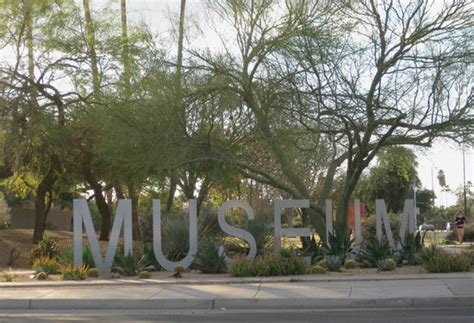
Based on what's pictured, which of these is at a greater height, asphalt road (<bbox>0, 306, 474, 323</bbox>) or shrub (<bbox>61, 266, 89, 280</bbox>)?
shrub (<bbox>61, 266, 89, 280</bbox>)

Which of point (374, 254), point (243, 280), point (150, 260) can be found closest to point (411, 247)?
point (374, 254)

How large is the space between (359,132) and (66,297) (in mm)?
10497

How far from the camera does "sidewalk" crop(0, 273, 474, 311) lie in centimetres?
1503

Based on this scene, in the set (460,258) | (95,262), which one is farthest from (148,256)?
(460,258)

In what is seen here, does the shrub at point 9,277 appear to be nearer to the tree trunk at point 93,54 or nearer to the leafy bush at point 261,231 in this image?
the leafy bush at point 261,231

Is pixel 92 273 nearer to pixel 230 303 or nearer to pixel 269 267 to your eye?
pixel 269 267

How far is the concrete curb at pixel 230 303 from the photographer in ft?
48.5

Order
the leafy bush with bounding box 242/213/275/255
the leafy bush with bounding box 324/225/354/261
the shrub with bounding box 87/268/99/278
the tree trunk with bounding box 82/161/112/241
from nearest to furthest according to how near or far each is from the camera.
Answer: the shrub with bounding box 87/268/99/278 → the leafy bush with bounding box 324/225/354/261 → the leafy bush with bounding box 242/213/275/255 → the tree trunk with bounding box 82/161/112/241

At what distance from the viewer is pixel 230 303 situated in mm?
15406

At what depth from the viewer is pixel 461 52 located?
72.5ft

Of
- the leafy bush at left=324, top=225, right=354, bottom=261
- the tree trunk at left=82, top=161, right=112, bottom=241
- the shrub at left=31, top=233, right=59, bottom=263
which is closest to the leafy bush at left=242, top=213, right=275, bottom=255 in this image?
the leafy bush at left=324, top=225, right=354, bottom=261

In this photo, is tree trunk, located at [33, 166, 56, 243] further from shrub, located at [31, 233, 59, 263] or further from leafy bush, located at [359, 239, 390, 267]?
leafy bush, located at [359, 239, 390, 267]

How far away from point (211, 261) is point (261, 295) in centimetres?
533

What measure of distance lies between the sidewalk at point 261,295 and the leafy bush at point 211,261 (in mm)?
2724
